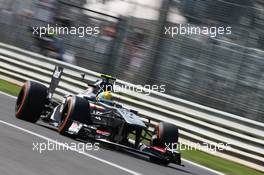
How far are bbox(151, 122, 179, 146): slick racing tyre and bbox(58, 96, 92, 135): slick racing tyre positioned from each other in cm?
113

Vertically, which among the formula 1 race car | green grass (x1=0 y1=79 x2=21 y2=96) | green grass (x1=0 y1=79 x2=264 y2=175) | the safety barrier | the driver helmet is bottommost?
green grass (x1=0 y1=79 x2=21 y2=96)

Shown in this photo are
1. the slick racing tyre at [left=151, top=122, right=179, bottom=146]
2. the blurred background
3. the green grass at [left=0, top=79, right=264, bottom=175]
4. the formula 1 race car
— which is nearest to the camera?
the formula 1 race car

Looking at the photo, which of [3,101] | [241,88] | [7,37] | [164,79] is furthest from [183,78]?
[7,37]

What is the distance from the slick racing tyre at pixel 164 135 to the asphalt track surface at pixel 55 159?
1.35 ft

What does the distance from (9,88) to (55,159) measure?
30.8 feet

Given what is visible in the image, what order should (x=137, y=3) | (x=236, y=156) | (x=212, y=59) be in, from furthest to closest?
(x=137, y=3)
(x=212, y=59)
(x=236, y=156)

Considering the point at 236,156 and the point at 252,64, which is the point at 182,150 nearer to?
the point at 236,156

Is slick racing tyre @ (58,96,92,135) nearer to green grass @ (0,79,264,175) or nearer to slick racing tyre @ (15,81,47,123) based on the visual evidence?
slick racing tyre @ (15,81,47,123)

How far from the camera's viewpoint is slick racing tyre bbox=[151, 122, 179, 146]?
1148 cm

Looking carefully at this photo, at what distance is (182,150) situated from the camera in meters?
14.0

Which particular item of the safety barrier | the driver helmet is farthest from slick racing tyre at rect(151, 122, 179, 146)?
the safety barrier

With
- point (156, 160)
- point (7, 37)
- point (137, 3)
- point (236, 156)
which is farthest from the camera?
point (7, 37)

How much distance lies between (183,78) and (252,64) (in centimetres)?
180

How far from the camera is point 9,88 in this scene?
18.2m
